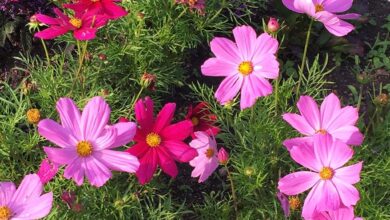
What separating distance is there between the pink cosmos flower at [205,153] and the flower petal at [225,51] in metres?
0.20

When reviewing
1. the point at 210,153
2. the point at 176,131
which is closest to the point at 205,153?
the point at 210,153

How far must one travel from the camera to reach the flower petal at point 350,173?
1145mm

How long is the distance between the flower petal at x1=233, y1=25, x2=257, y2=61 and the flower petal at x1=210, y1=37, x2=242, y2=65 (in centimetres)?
1

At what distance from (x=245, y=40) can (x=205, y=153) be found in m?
0.29

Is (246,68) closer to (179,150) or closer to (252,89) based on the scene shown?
(252,89)

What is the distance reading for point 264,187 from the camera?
1619 mm

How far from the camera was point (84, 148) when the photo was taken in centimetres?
111

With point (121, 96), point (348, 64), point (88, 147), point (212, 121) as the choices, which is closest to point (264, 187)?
point (212, 121)

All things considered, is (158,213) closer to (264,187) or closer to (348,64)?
(264,187)

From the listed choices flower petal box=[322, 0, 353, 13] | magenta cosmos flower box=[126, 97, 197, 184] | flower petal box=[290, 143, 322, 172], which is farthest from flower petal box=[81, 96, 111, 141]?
flower petal box=[322, 0, 353, 13]

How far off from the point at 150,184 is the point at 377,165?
555mm

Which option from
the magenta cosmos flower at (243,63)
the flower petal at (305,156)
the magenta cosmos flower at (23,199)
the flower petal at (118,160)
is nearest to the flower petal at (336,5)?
the magenta cosmos flower at (243,63)

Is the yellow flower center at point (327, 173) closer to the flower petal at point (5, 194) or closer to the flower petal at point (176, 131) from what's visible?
the flower petal at point (176, 131)

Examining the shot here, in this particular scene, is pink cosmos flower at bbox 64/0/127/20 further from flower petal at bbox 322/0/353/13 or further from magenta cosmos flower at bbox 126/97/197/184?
flower petal at bbox 322/0/353/13
